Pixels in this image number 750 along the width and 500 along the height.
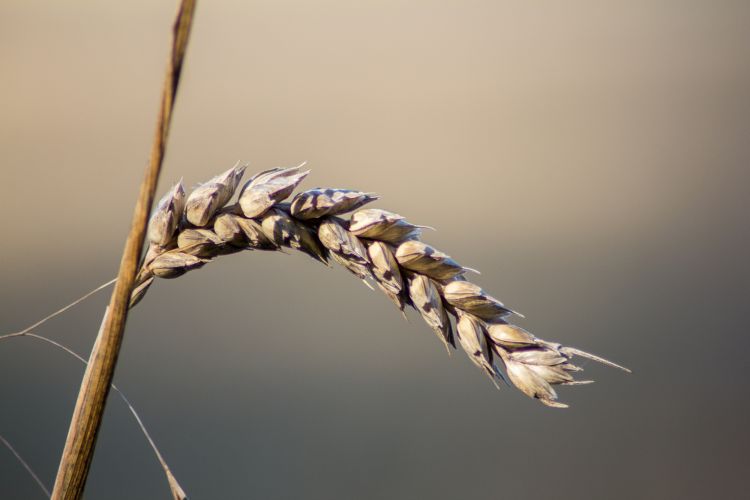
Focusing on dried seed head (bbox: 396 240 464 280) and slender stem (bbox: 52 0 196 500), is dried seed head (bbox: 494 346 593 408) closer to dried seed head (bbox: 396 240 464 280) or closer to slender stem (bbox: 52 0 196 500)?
dried seed head (bbox: 396 240 464 280)

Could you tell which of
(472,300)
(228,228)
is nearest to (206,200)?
(228,228)

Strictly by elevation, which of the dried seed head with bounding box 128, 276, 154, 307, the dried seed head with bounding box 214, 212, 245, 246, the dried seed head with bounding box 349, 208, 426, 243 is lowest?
the dried seed head with bounding box 128, 276, 154, 307

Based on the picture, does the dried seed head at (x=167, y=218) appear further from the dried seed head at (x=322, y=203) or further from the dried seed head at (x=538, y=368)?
the dried seed head at (x=538, y=368)

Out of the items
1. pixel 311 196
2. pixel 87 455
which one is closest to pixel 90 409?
pixel 87 455

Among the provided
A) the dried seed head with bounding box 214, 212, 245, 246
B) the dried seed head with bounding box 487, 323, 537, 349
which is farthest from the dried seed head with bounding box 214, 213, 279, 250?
the dried seed head with bounding box 487, 323, 537, 349

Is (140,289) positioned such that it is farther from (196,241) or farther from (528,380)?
(528,380)

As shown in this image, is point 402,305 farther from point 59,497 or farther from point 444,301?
point 59,497

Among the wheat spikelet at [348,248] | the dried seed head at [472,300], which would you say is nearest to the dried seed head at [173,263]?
the wheat spikelet at [348,248]
